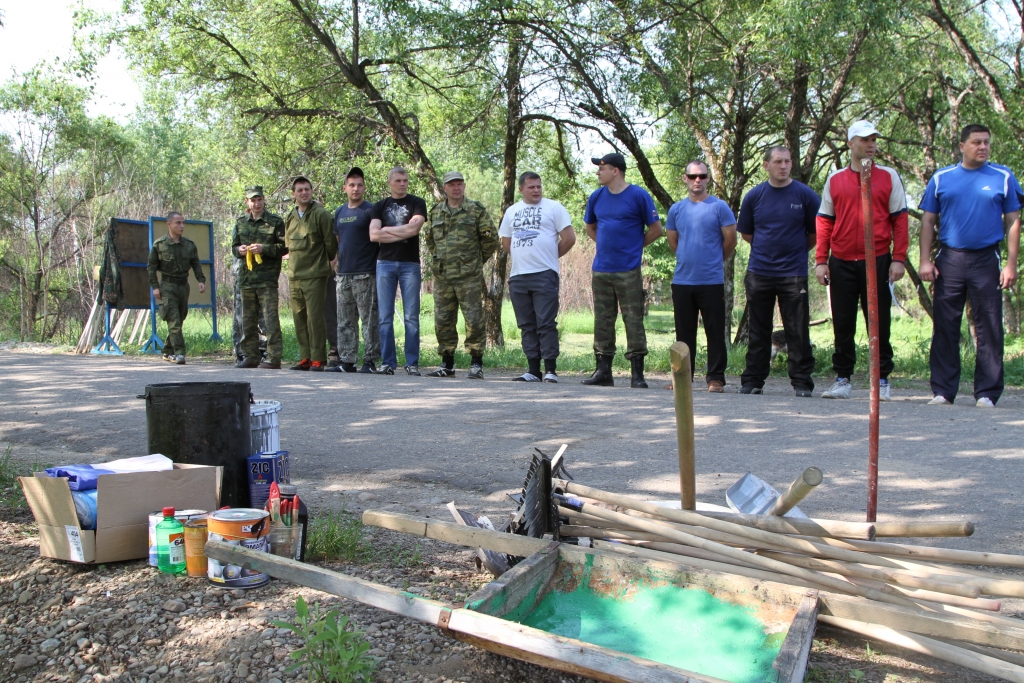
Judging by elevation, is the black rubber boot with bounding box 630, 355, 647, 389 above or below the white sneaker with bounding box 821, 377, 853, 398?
above

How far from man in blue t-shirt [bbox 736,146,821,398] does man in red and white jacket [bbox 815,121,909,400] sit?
250mm

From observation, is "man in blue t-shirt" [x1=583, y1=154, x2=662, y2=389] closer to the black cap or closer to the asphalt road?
the black cap

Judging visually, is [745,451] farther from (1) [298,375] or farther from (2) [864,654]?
(1) [298,375]

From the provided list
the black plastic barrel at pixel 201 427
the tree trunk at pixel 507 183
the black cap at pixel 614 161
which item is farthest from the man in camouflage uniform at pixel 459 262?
the black plastic barrel at pixel 201 427

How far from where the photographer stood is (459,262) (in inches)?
376

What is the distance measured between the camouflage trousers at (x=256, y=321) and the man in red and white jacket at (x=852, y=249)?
654 cm

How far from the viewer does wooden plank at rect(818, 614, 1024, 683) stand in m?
2.45

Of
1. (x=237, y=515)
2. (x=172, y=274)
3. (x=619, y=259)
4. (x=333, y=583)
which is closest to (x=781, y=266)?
(x=619, y=259)

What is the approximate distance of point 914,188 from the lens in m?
22.5

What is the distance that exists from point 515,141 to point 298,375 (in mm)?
7685

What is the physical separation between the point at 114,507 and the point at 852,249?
6318 millimetres

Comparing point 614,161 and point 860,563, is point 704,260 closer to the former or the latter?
point 614,161

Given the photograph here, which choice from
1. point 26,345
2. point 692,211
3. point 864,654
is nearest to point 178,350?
point 26,345

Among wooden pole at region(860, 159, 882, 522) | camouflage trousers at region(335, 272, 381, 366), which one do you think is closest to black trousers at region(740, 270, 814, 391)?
camouflage trousers at region(335, 272, 381, 366)
